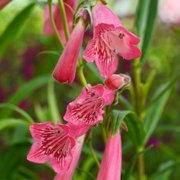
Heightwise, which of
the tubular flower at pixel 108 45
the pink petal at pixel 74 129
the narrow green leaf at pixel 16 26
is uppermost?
the narrow green leaf at pixel 16 26

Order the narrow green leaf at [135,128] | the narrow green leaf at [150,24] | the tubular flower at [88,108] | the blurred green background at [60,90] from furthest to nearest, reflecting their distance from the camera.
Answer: the blurred green background at [60,90]
the narrow green leaf at [150,24]
the narrow green leaf at [135,128]
the tubular flower at [88,108]

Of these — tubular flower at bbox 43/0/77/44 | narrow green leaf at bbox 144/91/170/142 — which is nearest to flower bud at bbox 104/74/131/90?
tubular flower at bbox 43/0/77/44

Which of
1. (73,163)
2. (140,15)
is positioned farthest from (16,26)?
(73,163)

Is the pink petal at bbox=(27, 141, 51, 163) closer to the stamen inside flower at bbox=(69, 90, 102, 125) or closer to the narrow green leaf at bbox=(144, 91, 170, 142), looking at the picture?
the stamen inside flower at bbox=(69, 90, 102, 125)

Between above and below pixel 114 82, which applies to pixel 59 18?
above

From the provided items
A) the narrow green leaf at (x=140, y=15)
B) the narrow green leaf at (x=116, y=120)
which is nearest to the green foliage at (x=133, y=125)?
the narrow green leaf at (x=116, y=120)

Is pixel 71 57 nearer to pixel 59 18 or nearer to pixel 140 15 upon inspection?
pixel 59 18

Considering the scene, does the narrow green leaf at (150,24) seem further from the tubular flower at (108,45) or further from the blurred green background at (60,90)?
the blurred green background at (60,90)

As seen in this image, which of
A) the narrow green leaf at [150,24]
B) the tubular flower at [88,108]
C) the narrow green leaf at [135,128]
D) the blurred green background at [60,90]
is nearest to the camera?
the tubular flower at [88,108]
